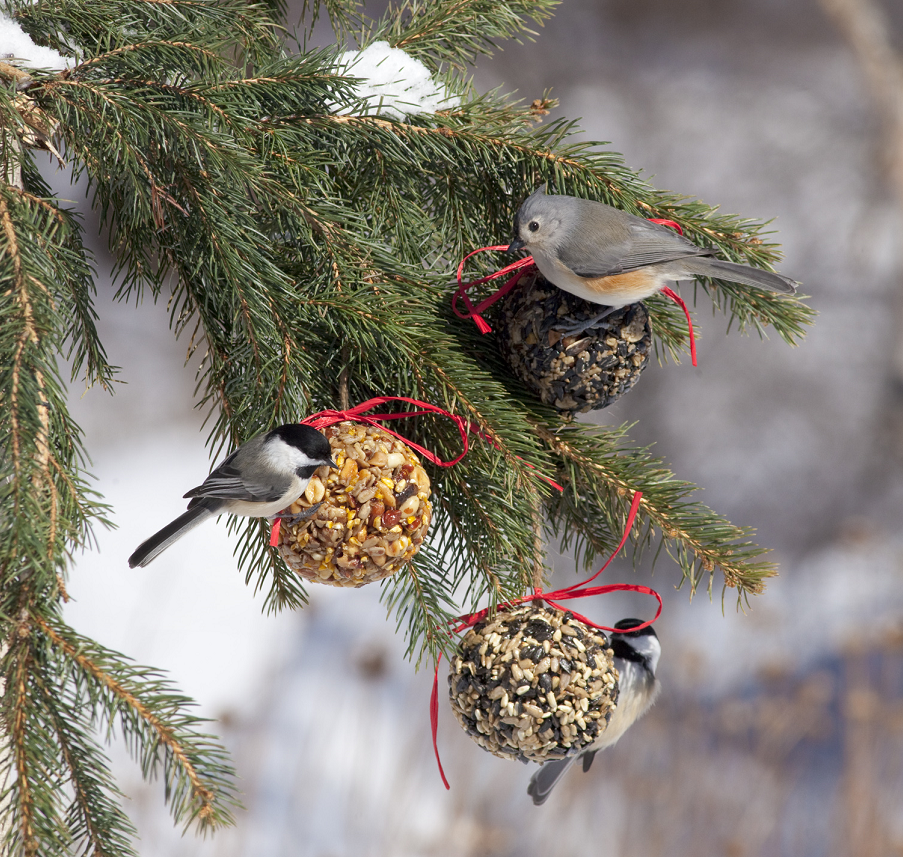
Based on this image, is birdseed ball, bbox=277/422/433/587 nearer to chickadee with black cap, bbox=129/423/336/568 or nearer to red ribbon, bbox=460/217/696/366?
chickadee with black cap, bbox=129/423/336/568

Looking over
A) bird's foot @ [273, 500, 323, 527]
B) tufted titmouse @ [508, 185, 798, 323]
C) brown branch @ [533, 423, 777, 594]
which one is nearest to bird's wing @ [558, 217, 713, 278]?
tufted titmouse @ [508, 185, 798, 323]

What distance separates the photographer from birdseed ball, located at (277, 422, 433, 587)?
55 centimetres

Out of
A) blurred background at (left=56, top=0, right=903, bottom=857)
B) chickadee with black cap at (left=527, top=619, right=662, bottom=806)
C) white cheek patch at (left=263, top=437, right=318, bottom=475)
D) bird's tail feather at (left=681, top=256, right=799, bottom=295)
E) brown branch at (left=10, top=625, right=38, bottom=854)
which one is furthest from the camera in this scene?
blurred background at (left=56, top=0, right=903, bottom=857)

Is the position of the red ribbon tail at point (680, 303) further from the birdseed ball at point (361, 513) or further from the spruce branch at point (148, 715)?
the spruce branch at point (148, 715)

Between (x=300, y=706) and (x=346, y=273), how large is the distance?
172 centimetres

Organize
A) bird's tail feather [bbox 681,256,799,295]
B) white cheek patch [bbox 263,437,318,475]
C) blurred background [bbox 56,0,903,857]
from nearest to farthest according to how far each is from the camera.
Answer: white cheek patch [bbox 263,437,318,475] < bird's tail feather [bbox 681,256,799,295] < blurred background [bbox 56,0,903,857]

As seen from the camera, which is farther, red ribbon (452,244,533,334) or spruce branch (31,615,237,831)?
red ribbon (452,244,533,334)

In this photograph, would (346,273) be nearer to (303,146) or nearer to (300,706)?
(303,146)

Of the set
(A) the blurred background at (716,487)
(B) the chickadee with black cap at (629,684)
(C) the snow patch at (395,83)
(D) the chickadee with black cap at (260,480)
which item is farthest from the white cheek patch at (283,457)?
(A) the blurred background at (716,487)

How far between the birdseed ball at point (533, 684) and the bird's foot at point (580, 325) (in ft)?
0.71

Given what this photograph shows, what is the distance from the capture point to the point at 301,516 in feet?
1.82

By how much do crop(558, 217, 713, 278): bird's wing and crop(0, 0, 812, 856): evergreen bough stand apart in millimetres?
40

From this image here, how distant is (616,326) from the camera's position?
2.01ft

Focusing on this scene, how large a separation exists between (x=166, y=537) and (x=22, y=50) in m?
0.34
